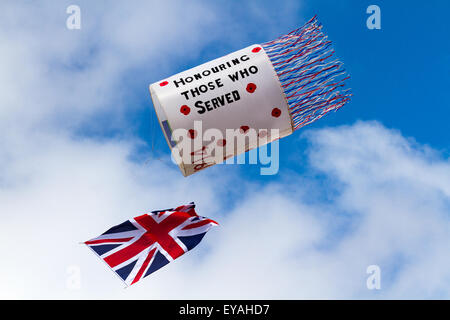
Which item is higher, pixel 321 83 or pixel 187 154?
pixel 321 83

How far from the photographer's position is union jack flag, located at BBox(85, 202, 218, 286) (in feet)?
60.0

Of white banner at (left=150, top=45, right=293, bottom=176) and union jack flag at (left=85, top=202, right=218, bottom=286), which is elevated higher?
white banner at (left=150, top=45, right=293, bottom=176)

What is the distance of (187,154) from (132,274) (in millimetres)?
5229

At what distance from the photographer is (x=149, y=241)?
19219mm

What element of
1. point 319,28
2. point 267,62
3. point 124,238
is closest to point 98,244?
point 124,238

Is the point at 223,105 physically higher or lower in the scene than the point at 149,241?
higher

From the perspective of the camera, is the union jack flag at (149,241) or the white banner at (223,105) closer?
the white banner at (223,105)

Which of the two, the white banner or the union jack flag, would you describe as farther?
the union jack flag

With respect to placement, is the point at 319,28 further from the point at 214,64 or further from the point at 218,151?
the point at 218,151

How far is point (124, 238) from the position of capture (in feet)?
62.5

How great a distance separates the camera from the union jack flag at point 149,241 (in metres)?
18.3

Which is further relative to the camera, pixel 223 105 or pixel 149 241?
pixel 149 241

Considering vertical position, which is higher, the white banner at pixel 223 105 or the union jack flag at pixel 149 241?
the white banner at pixel 223 105

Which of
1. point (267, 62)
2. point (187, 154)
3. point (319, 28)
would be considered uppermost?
point (319, 28)
